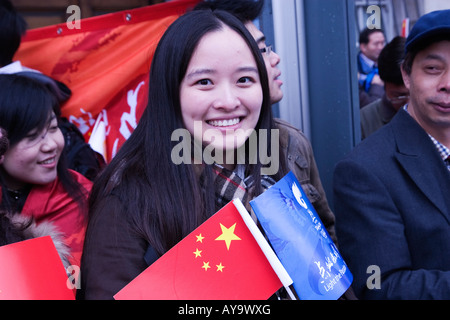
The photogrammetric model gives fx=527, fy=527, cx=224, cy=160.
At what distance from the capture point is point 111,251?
4.40ft

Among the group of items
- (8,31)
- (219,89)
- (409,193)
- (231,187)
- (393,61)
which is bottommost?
(409,193)

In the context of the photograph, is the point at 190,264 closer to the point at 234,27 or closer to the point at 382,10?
the point at 234,27

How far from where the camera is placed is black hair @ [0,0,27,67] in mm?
2580

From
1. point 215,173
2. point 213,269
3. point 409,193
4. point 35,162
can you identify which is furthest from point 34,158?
point 409,193

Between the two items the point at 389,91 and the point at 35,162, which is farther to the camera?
the point at 389,91

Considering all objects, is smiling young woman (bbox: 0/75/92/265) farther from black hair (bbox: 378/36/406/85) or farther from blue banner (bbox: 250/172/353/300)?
black hair (bbox: 378/36/406/85)

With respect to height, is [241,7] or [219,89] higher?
[241,7]

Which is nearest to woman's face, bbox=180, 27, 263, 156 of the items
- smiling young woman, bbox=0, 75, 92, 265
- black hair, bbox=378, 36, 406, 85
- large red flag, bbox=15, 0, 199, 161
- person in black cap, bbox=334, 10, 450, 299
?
person in black cap, bbox=334, 10, 450, 299

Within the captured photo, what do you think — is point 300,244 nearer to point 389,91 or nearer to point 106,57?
point 106,57

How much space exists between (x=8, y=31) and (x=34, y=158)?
820 mm

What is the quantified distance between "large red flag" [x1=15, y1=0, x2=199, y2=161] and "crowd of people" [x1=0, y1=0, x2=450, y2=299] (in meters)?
0.68

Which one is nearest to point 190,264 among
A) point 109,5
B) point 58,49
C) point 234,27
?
point 234,27

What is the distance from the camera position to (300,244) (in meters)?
1.38

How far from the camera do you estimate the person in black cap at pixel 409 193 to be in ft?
5.32
